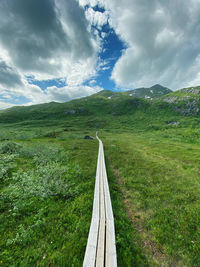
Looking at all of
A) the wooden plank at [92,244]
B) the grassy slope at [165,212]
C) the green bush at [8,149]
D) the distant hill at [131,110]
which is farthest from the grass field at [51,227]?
the distant hill at [131,110]

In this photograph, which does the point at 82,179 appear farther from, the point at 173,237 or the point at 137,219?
the point at 173,237

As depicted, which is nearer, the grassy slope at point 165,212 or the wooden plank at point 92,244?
the wooden plank at point 92,244

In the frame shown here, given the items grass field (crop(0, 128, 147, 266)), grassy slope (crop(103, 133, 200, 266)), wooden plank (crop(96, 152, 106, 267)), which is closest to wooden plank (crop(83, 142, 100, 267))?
wooden plank (crop(96, 152, 106, 267))

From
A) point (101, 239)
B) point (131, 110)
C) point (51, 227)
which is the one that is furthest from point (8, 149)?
point (131, 110)

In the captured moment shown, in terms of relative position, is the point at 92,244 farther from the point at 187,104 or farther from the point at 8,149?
the point at 187,104

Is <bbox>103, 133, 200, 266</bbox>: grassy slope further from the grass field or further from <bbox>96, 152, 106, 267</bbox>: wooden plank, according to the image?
<bbox>96, 152, 106, 267</bbox>: wooden plank

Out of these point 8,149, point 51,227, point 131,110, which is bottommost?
point 8,149

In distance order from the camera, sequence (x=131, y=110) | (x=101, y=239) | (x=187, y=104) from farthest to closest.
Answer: (x=131, y=110)
(x=187, y=104)
(x=101, y=239)

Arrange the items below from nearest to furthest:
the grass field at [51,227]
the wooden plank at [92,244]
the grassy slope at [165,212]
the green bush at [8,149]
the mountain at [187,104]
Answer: the wooden plank at [92,244] → the grass field at [51,227] → the grassy slope at [165,212] → the green bush at [8,149] → the mountain at [187,104]

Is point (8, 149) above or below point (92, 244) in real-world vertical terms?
below

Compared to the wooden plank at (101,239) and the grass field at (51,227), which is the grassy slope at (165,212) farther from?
the wooden plank at (101,239)

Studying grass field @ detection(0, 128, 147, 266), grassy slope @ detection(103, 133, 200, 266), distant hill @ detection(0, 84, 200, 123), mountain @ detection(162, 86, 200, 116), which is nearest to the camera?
grass field @ detection(0, 128, 147, 266)

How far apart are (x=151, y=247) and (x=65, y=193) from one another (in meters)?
5.69

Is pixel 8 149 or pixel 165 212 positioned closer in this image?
pixel 165 212
